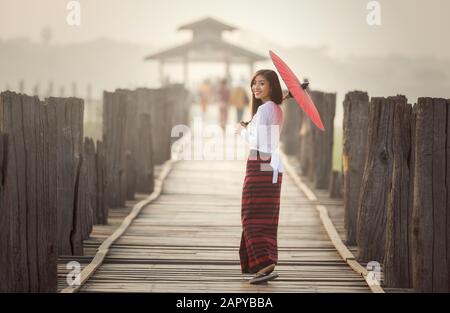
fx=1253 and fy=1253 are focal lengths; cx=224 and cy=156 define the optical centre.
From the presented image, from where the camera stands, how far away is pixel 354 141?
11828 mm

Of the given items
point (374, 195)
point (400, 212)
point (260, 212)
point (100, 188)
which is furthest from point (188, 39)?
point (400, 212)

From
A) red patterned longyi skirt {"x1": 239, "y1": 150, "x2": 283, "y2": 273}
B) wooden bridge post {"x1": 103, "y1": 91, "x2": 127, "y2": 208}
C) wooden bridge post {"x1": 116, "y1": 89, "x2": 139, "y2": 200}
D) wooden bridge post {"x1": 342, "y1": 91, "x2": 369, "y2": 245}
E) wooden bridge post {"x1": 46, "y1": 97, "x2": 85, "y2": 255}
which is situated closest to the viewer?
red patterned longyi skirt {"x1": 239, "y1": 150, "x2": 283, "y2": 273}

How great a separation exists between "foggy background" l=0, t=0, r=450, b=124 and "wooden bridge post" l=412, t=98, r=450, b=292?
248 feet

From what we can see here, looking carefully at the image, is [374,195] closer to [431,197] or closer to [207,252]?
[207,252]

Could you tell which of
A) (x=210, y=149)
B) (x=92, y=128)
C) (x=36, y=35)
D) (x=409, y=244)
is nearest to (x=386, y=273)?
(x=409, y=244)

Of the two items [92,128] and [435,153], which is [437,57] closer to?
[92,128]

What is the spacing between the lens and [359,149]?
1188cm

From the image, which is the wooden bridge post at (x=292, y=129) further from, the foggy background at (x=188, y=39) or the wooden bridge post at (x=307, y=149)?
the foggy background at (x=188, y=39)

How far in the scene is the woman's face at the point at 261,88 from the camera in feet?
29.0

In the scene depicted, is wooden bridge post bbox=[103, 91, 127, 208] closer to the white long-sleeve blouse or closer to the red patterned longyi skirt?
the red patterned longyi skirt

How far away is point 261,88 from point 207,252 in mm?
2271

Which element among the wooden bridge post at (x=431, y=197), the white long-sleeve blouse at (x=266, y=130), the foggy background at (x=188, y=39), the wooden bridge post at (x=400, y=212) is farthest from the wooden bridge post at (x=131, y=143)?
the foggy background at (x=188, y=39)

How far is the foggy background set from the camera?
111812 mm

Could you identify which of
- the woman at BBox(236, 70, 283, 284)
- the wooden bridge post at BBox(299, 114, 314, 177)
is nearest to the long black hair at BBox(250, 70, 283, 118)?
the woman at BBox(236, 70, 283, 284)
